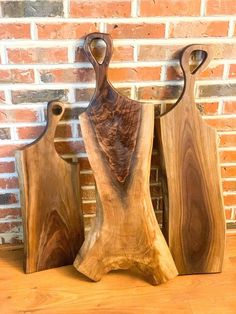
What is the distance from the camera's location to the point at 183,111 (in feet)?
4.39

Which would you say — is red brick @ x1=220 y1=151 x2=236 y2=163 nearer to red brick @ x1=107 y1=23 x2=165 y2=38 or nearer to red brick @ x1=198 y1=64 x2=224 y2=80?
red brick @ x1=198 y1=64 x2=224 y2=80

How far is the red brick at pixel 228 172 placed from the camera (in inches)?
60.2

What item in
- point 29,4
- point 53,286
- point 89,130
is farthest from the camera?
point 53,286

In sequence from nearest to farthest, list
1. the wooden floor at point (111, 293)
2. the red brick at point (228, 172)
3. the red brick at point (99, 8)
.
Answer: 1. the red brick at point (99, 8)
2. the wooden floor at point (111, 293)
3. the red brick at point (228, 172)

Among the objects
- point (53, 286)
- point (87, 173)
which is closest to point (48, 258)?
point (53, 286)

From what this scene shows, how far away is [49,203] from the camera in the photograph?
1.42 metres

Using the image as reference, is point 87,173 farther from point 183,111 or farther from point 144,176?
point 183,111

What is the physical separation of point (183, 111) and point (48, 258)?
0.75 meters

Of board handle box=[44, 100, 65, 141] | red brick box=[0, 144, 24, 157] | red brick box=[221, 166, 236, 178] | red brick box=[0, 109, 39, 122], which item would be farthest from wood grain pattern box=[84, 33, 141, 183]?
red brick box=[221, 166, 236, 178]

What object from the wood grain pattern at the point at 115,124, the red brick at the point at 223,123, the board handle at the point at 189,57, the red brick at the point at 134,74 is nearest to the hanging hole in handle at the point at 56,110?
the wood grain pattern at the point at 115,124

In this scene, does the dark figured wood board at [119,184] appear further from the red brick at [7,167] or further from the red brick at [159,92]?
the red brick at [7,167]

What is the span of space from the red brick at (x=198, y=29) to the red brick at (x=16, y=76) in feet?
1.63

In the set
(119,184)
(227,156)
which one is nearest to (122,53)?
(119,184)

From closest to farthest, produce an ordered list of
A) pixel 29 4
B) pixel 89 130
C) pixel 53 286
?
1. pixel 29 4
2. pixel 89 130
3. pixel 53 286
